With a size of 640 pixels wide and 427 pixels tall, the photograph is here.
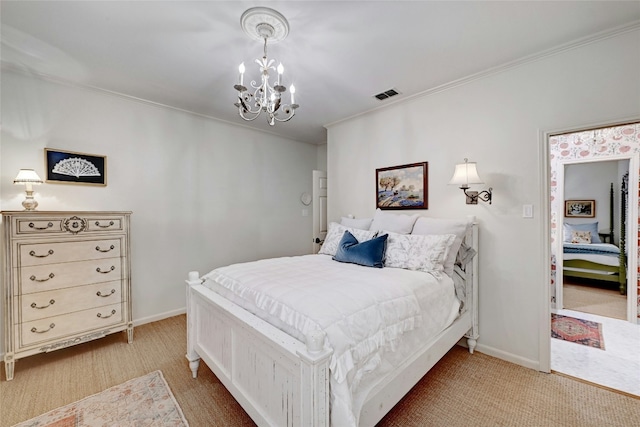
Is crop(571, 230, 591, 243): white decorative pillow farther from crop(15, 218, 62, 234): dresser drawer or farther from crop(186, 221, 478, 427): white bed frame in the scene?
crop(15, 218, 62, 234): dresser drawer

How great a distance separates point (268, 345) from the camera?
51.8 inches

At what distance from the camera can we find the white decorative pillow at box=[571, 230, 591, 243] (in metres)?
4.71

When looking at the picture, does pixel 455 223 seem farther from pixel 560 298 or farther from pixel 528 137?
pixel 560 298

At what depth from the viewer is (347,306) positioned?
54.7 inches

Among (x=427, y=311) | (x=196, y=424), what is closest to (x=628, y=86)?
(x=427, y=311)

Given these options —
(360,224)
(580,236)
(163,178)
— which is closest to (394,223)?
(360,224)

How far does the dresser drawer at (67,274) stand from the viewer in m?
2.13

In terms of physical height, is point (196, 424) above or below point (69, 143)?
below

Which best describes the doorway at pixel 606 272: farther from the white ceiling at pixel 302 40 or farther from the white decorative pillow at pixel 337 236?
the white decorative pillow at pixel 337 236

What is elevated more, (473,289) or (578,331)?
(473,289)

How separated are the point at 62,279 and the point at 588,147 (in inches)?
238

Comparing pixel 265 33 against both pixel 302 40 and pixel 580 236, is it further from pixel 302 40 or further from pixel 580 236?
pixel 580 236

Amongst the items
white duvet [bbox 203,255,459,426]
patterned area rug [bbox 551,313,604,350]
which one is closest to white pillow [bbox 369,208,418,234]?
white duvet [bbox 203,255,459,426]

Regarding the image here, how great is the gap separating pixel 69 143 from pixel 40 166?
1.06ft
